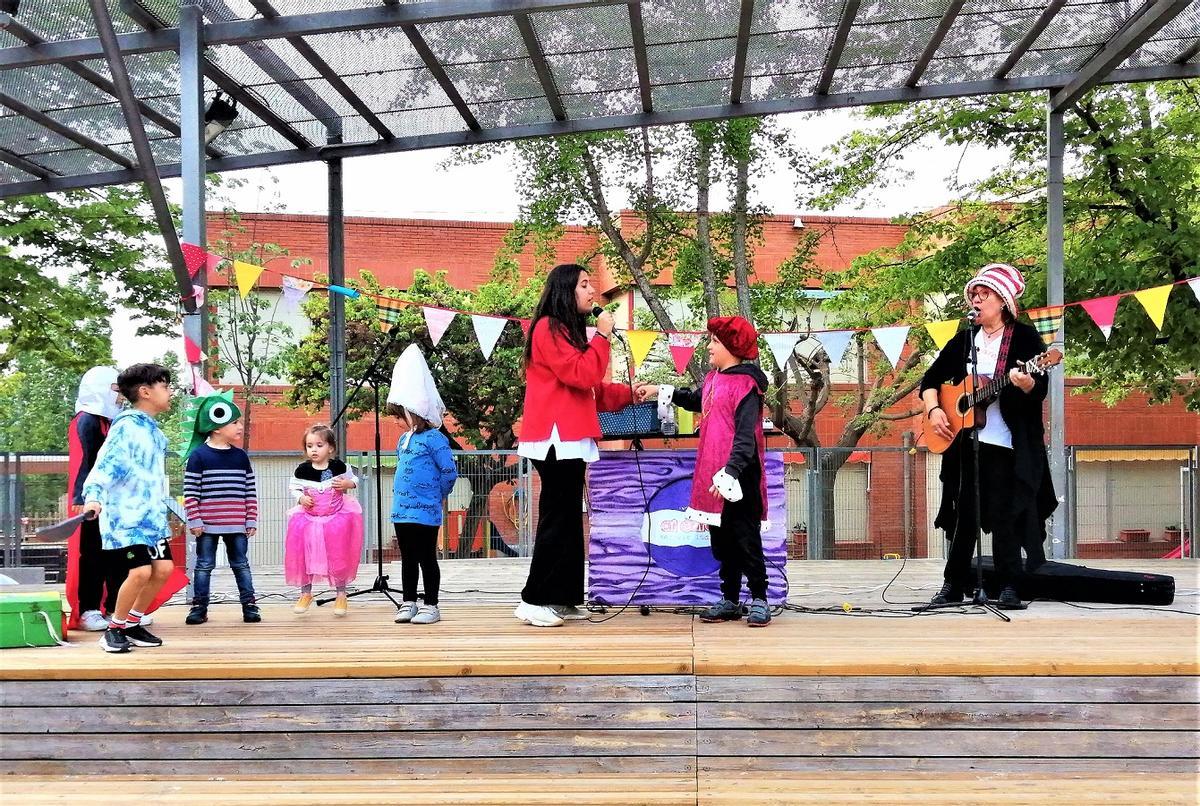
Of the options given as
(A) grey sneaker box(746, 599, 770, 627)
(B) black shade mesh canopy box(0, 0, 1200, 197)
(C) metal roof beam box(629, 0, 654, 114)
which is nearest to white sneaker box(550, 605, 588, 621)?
(A) grey sneaker box(746, 599, 770, 627)

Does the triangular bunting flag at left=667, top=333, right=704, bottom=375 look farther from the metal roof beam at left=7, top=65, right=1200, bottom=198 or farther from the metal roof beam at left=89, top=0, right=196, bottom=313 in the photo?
the metal roof beam at left=89, top=0, right=196, bottom=313

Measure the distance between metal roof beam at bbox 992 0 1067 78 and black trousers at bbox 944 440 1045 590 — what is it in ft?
10.5

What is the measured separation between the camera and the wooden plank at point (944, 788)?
4000 mm

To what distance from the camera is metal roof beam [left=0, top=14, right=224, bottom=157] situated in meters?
6.74

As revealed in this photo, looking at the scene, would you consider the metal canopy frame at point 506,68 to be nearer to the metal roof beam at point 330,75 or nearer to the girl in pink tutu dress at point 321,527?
the metal roof beam at point 330,75

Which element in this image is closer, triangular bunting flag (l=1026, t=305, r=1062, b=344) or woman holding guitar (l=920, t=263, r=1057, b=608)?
woman holding guitar (l=920, t=263, r=1057, b=608)

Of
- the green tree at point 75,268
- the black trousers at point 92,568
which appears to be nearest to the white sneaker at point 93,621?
the black trousers at point 92,568

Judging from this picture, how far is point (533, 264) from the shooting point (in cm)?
2345

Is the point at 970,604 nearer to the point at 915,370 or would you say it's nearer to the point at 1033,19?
the point at 1033,19

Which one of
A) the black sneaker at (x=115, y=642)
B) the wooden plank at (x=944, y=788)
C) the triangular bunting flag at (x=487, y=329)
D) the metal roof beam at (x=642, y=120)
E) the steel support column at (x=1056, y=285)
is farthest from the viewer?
the metal roof beam at (x=642, y=120)

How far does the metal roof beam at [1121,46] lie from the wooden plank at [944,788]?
494cm

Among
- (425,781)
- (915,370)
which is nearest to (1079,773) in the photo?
(425,781)

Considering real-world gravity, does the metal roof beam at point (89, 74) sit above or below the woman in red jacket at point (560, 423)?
above

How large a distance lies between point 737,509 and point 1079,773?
2.02m
